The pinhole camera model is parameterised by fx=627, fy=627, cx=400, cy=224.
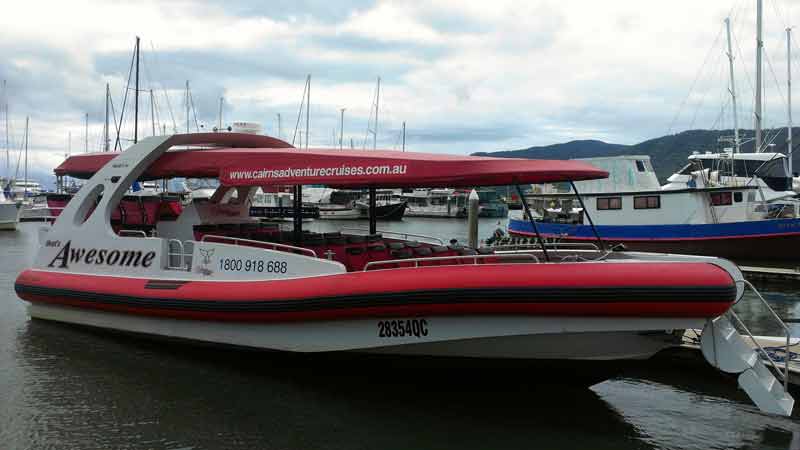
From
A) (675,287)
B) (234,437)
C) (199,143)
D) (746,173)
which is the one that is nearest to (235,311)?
(234,437)

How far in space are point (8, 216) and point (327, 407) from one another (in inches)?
1467

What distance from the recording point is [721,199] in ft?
72.7

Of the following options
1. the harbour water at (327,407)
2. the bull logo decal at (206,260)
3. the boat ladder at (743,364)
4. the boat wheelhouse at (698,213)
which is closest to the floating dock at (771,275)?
the boat wheelhouse at (698,213)

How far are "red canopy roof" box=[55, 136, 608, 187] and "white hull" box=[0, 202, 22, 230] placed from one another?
3405cm

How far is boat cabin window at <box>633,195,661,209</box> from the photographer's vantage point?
2259 cm

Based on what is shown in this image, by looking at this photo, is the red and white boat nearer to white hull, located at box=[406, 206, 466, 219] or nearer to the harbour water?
the harbour water

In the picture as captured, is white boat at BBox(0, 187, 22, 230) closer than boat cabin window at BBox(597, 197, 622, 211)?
No

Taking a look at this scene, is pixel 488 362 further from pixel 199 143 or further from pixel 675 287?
pixel 199 143

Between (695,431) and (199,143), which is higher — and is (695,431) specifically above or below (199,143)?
below

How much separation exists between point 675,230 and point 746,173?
5.67 metres

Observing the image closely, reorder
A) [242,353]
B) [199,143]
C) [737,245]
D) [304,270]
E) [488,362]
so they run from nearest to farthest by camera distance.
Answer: [488,362]
[304,270]
[242,353]
[199,143]
[737,245]

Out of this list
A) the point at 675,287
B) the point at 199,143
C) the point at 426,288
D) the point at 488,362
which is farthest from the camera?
the point at 199,143

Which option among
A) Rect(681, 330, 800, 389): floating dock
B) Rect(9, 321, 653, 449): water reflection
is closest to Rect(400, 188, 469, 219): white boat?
Rect(681, 330, 800, 389): floating dock

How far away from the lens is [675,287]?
216 inches
